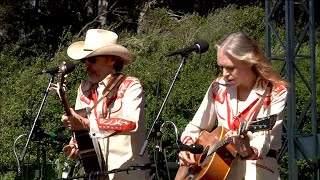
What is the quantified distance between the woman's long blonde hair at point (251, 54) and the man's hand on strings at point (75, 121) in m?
1.05

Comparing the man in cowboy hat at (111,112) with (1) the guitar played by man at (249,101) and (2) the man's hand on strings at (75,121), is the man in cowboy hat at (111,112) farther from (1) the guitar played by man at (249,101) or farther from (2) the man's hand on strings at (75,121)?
(1) the guitar played by man at (249,101)

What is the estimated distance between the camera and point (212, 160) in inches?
163

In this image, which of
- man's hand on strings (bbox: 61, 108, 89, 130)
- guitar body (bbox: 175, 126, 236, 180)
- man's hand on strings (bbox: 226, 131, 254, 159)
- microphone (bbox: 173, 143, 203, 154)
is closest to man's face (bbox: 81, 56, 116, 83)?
man's hand on strings (bbox: 61, 108, 89, 130)

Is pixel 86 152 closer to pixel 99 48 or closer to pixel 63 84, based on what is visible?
pixel 63 84

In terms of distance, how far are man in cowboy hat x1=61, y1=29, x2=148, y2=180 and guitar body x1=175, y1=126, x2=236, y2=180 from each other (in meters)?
0.61

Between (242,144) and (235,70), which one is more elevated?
(235,70)

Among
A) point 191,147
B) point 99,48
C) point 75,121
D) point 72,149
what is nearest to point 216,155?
point 191,147

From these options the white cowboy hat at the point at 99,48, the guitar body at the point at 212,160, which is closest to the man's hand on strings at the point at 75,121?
the white cowboy hat at the point at 99,48

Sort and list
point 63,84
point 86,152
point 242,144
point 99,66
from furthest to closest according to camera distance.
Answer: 1. point 99,66
2. point 86,152
3. point 63,84
4. point 242,144

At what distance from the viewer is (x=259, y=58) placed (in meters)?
4.18

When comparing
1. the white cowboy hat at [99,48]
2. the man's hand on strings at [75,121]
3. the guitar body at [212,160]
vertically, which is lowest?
the guitar body at [212,160]

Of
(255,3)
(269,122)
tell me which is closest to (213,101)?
(269,122)

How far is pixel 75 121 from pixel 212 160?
100 cm

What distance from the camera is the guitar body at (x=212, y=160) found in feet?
13.5
